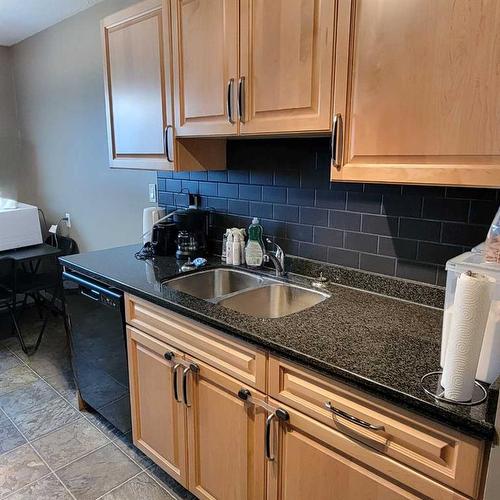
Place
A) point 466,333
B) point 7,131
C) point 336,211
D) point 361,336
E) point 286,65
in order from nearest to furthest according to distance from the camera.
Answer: point 466,333
point 361,336
point 286,65
point 336,211
point 7,131

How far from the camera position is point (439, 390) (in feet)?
3.27

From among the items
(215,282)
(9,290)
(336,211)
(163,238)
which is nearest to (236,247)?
(215,282)

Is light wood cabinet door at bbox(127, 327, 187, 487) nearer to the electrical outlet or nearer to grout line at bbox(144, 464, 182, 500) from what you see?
grout line at bbox(144, 464, 182, 500)

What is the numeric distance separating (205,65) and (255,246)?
0.82 meters

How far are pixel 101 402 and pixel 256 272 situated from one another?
1124 millimetres

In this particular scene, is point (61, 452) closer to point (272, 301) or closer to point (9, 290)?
point (272, 301)

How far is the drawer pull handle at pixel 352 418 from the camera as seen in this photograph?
108 cm

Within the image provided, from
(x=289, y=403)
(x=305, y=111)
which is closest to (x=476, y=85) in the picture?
(x=305, y=111)

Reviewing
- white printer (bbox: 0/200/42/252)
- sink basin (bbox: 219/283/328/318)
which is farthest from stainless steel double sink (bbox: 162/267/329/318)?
white printer (bbox: 0/200/42/252)

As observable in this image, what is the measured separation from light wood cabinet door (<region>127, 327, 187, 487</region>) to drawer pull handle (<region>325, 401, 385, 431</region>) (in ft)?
2.26

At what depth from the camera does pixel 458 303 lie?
917 mm

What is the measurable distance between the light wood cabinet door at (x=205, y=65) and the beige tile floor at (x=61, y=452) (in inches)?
62.9

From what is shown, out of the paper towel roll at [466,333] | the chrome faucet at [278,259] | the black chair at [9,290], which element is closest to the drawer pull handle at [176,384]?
the chrome faucet at [278,259]

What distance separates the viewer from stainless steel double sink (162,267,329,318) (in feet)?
5.86
